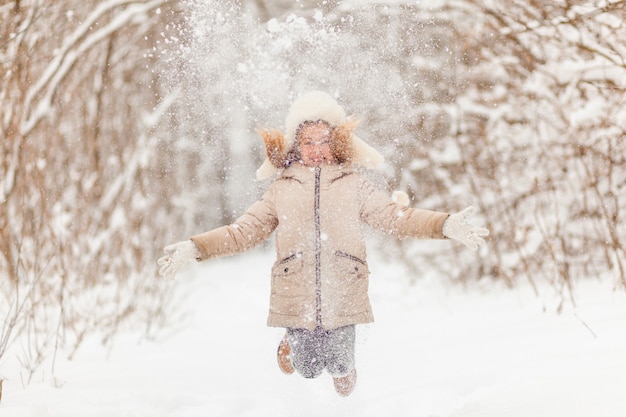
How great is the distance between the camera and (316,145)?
322 cm

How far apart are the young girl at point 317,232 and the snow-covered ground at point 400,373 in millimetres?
501

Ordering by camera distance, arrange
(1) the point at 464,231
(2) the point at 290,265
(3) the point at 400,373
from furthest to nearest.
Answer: (3) the point at 400,373 < (2) the point at 290,265 < (1) the point at 464,231

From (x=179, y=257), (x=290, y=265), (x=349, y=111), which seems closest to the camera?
(x=179, y=257)

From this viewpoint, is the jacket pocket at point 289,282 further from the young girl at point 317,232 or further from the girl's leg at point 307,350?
the girl's leg at point 307,350

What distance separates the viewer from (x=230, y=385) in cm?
410

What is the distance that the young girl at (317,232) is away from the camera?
122 inches

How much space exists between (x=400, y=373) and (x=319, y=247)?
1.48m

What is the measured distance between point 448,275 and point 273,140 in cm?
501

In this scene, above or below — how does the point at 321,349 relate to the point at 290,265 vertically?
below

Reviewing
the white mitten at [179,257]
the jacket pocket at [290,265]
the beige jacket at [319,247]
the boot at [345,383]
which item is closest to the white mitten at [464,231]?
the beige jacket at [319,247]

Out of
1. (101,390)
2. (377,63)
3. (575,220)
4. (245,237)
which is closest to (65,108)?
(377,63)

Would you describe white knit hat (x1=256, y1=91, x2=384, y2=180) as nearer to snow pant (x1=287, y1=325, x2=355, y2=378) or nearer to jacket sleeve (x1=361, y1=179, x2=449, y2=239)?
jacket sleeve (x1=361, y1=179, x2=449, y2=239)

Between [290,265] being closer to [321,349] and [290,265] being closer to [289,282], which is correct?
[289,282]

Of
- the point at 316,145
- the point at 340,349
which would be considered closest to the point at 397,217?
the point at 316,145
